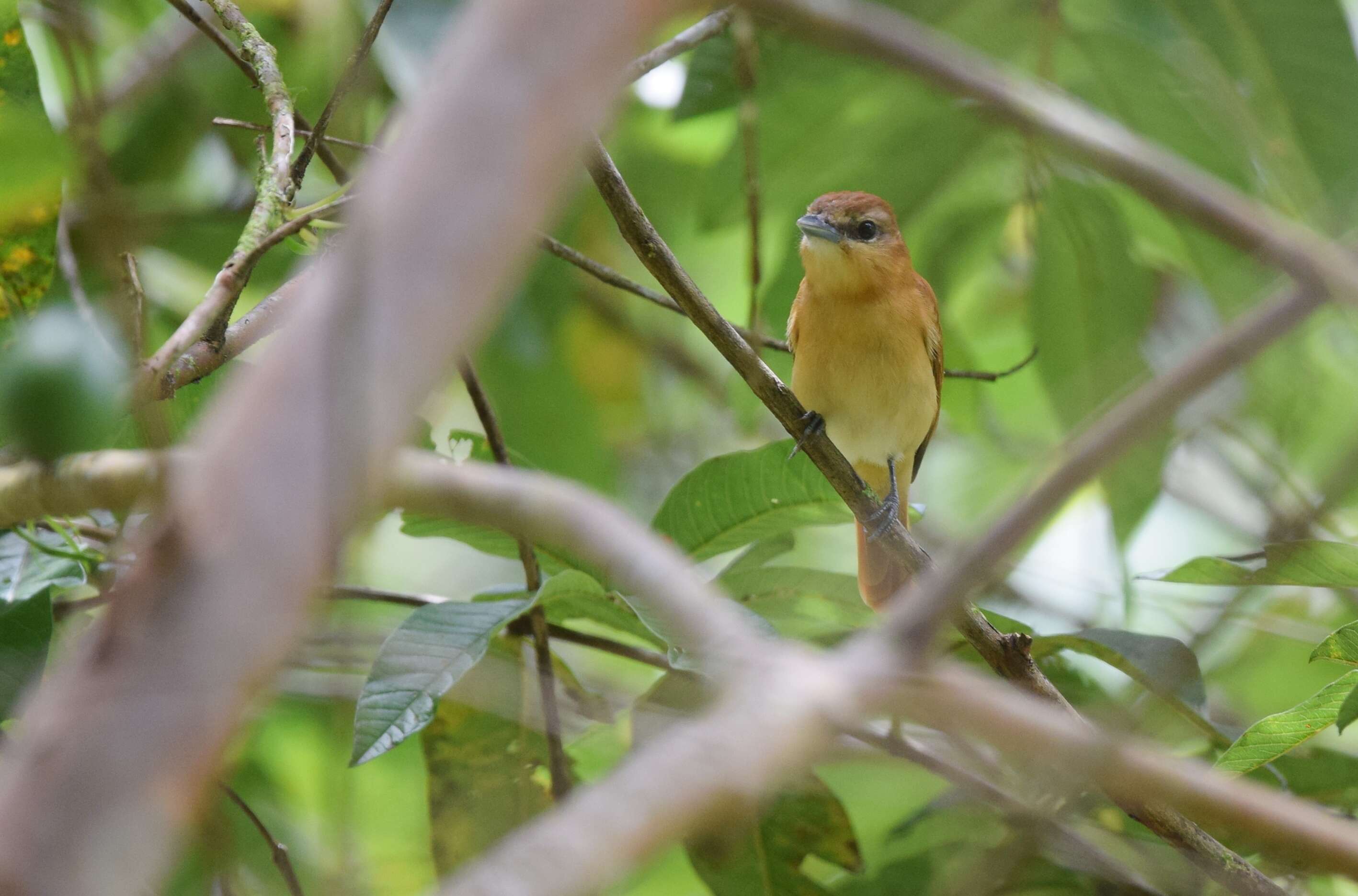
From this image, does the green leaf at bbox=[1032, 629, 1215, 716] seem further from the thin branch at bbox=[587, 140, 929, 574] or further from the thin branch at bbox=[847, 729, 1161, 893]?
the thin branch at bbox=[587, 140, 929, 574]

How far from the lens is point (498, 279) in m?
0.79

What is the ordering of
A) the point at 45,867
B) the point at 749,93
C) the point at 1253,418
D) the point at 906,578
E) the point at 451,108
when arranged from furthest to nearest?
the point at 906,578
the point at 749,93
the point at 1253,418
the point at 451,108
the point at 45,867

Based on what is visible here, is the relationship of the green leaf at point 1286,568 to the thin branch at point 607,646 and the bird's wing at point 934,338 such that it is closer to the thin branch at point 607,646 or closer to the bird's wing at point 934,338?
the thin branch at point 607,646

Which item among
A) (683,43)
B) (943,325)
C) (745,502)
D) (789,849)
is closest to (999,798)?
(789,849)

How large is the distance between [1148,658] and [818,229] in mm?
1864

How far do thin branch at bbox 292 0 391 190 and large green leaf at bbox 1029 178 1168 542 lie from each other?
2.16 meters

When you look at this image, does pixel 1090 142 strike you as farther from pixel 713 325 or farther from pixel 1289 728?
pixel 1289 728

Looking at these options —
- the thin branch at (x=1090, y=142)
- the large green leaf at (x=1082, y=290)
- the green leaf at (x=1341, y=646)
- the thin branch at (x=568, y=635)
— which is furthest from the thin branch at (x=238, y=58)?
the large green leaf at (x=1082, y=290)

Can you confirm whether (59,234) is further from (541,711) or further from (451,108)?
(451,108)

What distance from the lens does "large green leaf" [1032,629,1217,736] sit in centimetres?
218

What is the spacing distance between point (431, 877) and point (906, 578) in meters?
1.61

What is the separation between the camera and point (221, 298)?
131cm

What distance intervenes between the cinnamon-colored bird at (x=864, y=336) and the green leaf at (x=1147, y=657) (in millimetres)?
1242

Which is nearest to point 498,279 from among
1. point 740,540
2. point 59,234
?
point 740,540
